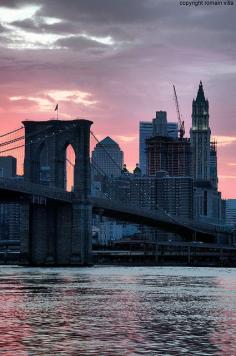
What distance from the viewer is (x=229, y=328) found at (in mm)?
44688

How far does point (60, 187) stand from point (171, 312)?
4189 inches

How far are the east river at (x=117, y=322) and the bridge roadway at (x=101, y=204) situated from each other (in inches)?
2271

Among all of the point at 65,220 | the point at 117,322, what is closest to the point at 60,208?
the point at 65,220

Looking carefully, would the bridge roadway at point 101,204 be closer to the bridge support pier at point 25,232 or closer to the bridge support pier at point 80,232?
the bridge support pier at point 80,232

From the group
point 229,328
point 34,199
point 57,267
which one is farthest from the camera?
point 57,267

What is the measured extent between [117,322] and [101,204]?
105570mm

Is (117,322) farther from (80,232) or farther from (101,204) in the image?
(101,204)

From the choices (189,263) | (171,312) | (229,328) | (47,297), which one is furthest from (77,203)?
(229,328)

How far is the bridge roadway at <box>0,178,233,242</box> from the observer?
134m

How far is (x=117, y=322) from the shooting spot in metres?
47.1

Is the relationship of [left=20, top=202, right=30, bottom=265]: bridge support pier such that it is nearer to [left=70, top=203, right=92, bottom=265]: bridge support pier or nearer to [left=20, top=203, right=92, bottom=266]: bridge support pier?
[left=20, top=203, right=92, bottom=266]: bridge support pier

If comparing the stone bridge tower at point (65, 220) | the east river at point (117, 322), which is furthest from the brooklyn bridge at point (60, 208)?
the east river at point (117, 322)

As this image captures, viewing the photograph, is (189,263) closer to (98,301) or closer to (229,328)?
(98,301)

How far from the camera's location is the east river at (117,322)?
37250mm
